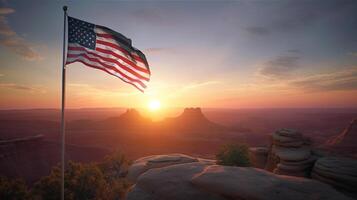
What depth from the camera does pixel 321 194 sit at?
22.8ft

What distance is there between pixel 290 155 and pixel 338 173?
11.9 ft

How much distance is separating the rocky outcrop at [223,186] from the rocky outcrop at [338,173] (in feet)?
19.8

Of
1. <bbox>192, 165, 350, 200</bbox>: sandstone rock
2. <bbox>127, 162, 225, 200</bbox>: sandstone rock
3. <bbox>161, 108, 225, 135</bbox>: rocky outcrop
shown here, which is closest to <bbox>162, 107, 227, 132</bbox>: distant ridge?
<bbox>161, 108, 225, 135</bbox>: rocky outcrop

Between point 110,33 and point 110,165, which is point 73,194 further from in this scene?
point 110,33

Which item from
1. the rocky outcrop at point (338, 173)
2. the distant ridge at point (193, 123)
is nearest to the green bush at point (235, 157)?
the rocky outcrop at point (338, 173)

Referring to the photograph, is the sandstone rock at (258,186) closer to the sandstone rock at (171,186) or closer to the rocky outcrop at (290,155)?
the sandstone rock at (171,186)

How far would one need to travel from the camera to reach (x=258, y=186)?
24.6ft

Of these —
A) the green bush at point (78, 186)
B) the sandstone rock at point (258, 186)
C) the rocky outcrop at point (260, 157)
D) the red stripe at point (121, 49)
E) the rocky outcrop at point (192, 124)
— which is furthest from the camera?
the rocky outcrop at point (192, 124)

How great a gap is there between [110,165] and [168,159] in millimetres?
9353

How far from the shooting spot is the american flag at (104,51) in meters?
8.33

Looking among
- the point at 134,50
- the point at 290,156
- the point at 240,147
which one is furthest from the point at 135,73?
the point at 290,156

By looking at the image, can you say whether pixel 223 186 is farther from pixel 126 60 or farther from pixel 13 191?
pixel 13 191

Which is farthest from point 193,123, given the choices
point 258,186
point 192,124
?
point 258,186

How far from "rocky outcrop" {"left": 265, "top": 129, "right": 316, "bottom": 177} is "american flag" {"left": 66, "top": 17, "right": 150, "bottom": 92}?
13.4m
